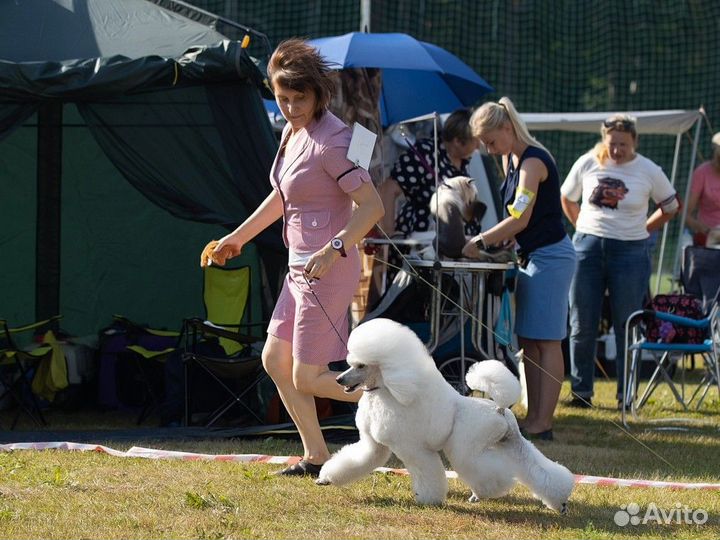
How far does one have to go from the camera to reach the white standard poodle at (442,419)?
11.9 feet

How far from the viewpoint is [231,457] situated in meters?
4.70

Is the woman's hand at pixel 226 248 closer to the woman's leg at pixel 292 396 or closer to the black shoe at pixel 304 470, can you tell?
the woman's leg at pixel 292 396

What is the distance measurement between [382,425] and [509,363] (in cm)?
245

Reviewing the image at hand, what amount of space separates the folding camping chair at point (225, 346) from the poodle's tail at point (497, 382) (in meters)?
2.08

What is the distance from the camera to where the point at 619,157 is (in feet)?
21.7

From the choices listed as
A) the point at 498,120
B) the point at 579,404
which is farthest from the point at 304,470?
the point at 579,404

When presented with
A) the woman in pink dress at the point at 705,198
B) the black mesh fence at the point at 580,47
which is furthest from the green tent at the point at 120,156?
the black mesh fence at the point at 580,47

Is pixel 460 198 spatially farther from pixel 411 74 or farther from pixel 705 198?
pixel 705 198

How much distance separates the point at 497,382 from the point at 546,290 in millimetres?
1918

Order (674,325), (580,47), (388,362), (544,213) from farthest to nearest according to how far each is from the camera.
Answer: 1. (580,47)
2. (674,325)
3. (544,213)
4. (388,362)

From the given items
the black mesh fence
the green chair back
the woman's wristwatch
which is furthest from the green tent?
the black mesh fence

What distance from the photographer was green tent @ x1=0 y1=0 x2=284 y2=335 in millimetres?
5449

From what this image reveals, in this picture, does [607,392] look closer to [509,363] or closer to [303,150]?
[509,363]

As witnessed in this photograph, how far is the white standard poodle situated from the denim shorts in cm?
183
